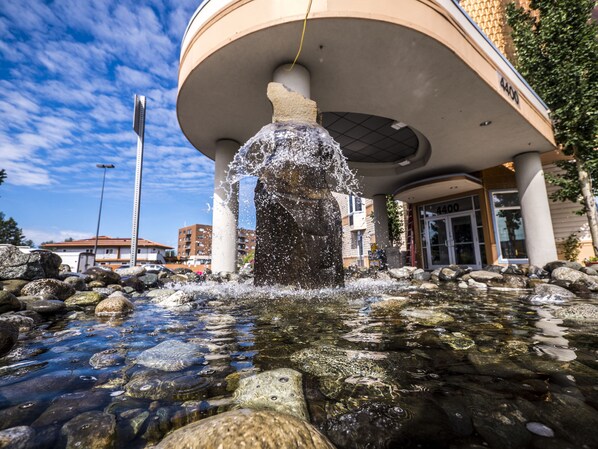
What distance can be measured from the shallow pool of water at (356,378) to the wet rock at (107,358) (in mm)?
17

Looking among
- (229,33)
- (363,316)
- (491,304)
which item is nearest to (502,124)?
(491,304)

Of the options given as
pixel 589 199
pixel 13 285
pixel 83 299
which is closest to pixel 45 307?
pixel 83 299

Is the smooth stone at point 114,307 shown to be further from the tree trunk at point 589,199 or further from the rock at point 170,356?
the tree trunk at point 589,199

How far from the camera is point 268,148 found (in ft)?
15.6

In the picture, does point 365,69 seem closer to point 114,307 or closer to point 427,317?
point 427,317

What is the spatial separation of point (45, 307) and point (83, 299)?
0.84m

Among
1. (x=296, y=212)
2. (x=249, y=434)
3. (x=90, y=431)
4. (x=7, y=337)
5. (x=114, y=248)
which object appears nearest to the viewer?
(x=249, y=434)

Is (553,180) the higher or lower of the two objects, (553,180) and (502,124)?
the lower

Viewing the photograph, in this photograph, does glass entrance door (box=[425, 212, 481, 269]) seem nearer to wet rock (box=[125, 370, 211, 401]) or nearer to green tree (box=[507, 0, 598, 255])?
green tree (box=[507, 0, 598, 255])

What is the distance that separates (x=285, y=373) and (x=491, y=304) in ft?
10.9

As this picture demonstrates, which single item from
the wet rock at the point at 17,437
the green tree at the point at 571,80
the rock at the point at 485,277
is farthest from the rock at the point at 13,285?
the green tree at the point at 571,80

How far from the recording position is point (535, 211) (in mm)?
9172

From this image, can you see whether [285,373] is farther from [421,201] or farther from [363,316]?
[421,201]

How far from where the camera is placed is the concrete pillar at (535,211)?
29.0 feet
